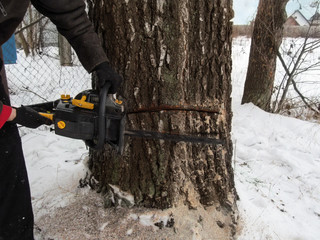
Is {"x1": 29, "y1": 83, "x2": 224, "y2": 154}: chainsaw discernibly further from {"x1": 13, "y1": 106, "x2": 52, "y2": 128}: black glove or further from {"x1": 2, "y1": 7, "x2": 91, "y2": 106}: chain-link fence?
{"x1": 2, "y1": 7, "x2": 91, "y2": 106}: chain-link fence

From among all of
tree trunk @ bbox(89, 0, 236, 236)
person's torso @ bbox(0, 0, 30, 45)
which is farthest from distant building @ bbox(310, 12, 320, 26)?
person's torso @ bbox(0, 0, 30, 45)

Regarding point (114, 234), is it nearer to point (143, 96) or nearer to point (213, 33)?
point (143, 96)

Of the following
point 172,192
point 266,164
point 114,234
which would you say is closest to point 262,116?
point 266,164

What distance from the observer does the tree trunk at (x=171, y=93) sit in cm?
125

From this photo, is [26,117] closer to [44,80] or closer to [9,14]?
[9,14]

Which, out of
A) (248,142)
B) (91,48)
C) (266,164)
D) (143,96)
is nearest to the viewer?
(91,48)

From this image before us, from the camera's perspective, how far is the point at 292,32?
22.6 feet

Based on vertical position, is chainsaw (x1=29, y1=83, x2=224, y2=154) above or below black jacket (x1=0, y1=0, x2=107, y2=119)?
below

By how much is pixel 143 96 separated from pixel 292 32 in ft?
23.5

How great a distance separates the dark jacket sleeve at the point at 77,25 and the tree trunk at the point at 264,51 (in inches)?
148

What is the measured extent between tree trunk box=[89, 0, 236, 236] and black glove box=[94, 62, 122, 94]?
10cm

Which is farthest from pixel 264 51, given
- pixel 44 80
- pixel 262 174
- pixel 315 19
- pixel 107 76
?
pixel 44 80

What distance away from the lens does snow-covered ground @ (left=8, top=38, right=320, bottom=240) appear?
168 cm

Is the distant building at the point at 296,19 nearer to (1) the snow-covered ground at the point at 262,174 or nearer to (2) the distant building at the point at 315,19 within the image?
(2) the distant building at the point at 315,19
